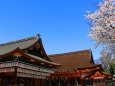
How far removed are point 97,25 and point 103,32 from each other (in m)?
0.95

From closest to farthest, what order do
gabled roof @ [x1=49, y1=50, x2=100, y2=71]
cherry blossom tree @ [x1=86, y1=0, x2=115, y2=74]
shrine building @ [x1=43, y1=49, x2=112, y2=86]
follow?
cherry blossom tree @ [x1=86, y1=0, x2=115, y2=74]
shrine building @ [x1=43, y1=49, x2=112, y2=86]
gabled roof @ [x1=49, y1=50, x2=100, y2=71]

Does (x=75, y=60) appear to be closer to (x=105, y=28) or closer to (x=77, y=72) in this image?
(x=77, y=72)

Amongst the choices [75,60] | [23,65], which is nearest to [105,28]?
[23,65]

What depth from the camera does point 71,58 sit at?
38.0 m

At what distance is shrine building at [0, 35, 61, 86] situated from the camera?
20686mm

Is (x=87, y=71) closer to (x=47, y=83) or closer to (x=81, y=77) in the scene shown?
(x=81, y=77)

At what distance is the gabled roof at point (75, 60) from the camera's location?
33275 mm

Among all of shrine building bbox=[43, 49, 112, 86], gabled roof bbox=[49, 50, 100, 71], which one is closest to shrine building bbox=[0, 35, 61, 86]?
shrine building bbox=[43, 49, 112, 86]

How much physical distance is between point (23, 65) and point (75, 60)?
16.5 m

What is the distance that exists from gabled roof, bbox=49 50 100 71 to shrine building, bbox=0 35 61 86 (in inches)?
245

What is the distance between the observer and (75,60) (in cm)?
3669

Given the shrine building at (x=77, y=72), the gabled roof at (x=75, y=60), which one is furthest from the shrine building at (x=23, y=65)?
the gabled roof at (x=75, y=60)

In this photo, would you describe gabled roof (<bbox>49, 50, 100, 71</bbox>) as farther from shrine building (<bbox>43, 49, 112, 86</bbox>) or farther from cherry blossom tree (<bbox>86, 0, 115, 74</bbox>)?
cherry blossom tree (<bbox>86, 0, 115, 74</bbox>)

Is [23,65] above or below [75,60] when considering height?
below
